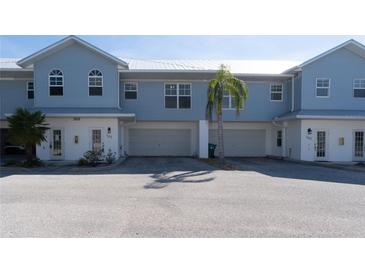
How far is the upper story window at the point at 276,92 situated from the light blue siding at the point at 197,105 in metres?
0.24

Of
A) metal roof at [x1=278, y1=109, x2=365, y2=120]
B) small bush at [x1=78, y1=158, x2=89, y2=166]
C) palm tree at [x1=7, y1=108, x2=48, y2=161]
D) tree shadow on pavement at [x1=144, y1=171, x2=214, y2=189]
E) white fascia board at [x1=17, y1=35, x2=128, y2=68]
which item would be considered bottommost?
tree shadow on pavement at [x1=144, y1=171, x2=214, y2=189]

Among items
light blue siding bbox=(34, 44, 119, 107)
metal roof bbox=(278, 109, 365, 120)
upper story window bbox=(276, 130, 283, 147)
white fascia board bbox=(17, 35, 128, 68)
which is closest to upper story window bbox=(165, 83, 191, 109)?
light blue siding bbox=(34, 44, 119, 107)

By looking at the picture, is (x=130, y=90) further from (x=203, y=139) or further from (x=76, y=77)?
(x=203, y=139)

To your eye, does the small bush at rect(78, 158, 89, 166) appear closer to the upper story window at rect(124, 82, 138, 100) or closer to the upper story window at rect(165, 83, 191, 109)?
the upper story window at rect(124, 82, 138, 100)

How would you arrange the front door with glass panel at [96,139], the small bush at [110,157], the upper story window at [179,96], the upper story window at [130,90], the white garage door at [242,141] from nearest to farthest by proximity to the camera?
the small bush at [110,157] < the front door with glass panel at [96,139] < the upper story window at [130,90] < the upper story window at [179,96] < the white garage door at [242,141]

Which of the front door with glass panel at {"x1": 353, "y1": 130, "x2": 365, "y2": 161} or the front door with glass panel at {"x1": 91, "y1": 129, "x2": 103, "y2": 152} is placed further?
the front door with glass panel at {"x1": 353, "y1": 130, "x2": 365, "y2": 161}

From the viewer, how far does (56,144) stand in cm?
1606

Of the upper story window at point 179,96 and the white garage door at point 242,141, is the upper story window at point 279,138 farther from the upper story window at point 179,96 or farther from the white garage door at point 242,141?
the upper story window at point 179,96

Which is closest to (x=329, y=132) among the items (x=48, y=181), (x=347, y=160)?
(x=347, y=160)

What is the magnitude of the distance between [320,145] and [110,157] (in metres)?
13.1

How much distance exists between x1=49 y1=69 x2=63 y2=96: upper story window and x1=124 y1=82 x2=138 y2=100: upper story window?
4.15m

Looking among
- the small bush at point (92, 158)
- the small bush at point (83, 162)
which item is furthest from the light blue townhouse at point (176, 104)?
the small bush at point (83, 162)

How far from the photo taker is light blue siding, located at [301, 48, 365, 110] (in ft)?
56.5

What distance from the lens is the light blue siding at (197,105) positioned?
18516 millimetres
